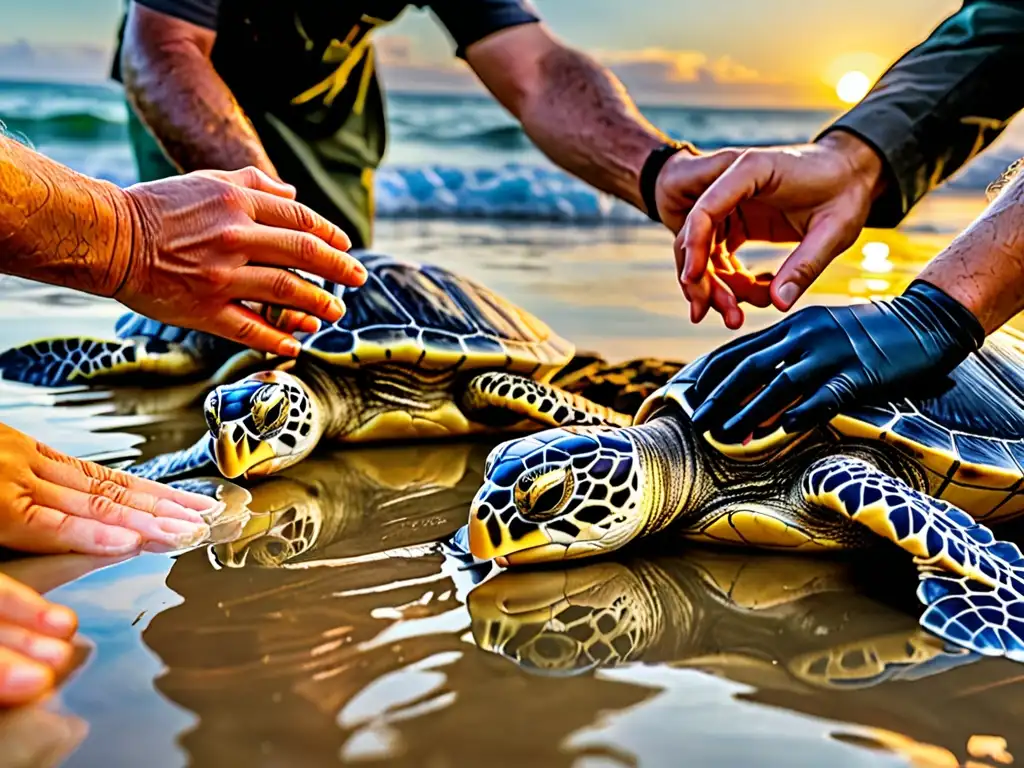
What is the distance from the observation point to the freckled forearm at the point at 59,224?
1.53 metres

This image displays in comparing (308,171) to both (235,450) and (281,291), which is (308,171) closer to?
(235,450)

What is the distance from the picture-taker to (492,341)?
110 inches

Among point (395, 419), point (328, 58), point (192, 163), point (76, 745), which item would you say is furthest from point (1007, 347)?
point (328, 58)

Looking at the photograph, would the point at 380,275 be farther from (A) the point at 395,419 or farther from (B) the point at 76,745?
(B) the point at 76,745

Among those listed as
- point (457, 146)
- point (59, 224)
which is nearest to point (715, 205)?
point (59, 224)

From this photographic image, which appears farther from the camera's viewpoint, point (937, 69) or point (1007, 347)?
point (937, 69)

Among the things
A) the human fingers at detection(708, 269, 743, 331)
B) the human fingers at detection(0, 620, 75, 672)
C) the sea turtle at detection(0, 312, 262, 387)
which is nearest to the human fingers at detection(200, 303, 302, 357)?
the human fingers at detection(0, 620, 75, 672)

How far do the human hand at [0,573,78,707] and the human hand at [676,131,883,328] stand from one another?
1384 mm

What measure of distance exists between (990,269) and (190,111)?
79.7 inches

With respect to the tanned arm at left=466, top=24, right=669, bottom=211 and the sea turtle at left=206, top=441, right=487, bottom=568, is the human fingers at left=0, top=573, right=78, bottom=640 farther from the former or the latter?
the tanned arm at left=466, top=24, right=669, bottom=211

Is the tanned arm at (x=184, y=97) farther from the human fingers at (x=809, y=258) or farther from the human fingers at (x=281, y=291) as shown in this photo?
the human fingers at (x=809, y=258)

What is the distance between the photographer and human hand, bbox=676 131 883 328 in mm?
2072

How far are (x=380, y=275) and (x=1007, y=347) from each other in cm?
169

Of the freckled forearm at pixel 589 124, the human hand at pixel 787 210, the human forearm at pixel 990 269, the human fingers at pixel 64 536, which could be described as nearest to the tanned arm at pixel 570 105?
the freckled forearm at pixel 589 124
